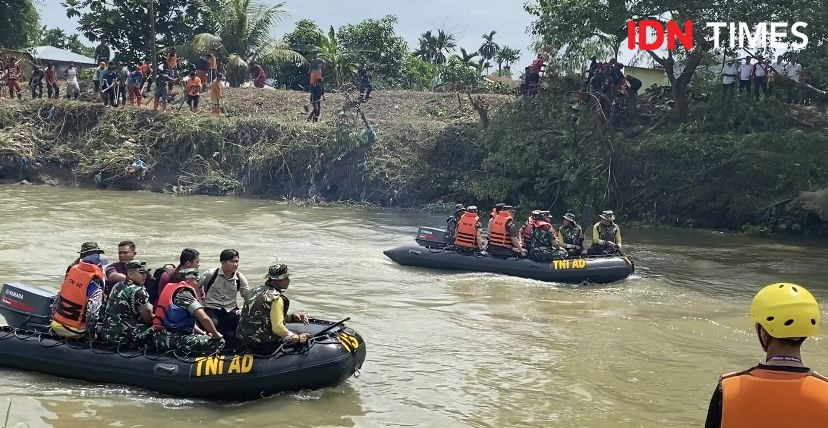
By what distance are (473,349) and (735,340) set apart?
10.5 ft

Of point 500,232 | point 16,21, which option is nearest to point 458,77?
point 500,232

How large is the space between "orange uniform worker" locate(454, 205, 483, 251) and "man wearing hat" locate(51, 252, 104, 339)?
7.09m

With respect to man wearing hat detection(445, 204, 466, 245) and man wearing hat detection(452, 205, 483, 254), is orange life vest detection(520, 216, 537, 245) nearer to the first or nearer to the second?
man wearing hat detection(452, 205, 483, 254)

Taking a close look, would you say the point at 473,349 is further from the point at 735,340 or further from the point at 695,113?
the point at 695,113

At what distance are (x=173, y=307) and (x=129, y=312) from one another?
432 millimetres

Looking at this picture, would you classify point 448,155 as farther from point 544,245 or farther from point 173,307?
point 173,307

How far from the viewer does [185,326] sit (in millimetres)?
7668

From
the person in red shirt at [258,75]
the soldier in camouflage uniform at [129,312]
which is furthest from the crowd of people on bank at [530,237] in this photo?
the person in red shirt at [258,75]

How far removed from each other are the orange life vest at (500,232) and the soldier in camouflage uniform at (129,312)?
23.6 ft

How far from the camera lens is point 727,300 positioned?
12.6 metres

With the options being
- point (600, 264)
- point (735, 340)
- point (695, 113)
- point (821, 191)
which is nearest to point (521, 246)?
point (600, 264)

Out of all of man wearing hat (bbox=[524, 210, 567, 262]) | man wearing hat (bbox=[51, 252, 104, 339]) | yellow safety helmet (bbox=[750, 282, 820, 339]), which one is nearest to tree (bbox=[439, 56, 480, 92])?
man wearing hat (bbox=[524, 210, 567, 262])

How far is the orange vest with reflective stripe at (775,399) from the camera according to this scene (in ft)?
9.44

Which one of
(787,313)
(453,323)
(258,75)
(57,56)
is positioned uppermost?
(57,56)
